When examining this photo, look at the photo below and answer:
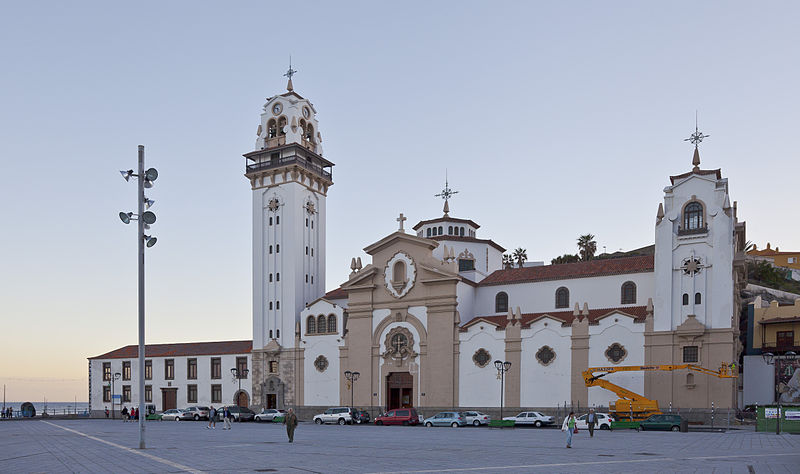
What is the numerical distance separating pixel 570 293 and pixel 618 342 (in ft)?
23.3

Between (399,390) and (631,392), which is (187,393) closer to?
(399,390)

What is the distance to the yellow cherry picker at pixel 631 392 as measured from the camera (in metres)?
45.2

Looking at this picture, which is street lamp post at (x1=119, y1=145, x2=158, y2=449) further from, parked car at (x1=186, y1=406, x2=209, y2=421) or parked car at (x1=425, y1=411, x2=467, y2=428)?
parked car at (x1=186, y1=406, x2=209, y2=421)

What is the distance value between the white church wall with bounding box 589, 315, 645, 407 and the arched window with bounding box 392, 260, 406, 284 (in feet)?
56.3

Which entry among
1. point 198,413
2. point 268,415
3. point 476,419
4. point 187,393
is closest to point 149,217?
point 476,419

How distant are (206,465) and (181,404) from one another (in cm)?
5767

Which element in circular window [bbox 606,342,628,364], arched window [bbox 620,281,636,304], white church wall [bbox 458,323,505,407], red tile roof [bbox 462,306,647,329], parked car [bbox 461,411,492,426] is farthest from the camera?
white church wall [bbox 458,323,505,407]

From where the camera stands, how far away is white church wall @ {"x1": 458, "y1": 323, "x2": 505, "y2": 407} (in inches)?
2163

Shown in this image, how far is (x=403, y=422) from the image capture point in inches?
1975

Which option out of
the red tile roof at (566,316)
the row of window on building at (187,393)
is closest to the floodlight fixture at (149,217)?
the red tile roof at (566,316)

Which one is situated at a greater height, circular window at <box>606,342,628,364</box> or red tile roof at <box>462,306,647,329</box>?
red tile roof at <box>462,306,647,329</box>

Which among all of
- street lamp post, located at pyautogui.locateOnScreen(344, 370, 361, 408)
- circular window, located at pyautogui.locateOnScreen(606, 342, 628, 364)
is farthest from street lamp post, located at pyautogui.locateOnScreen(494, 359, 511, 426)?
street lamp post, located at pyautogui.locateOnScreen(344, 370, 361, 408)

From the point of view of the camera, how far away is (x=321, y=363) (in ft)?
208

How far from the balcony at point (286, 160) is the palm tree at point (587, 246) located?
4620 centimetres
